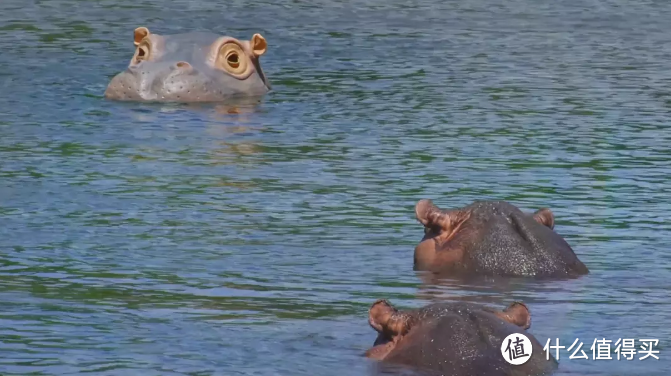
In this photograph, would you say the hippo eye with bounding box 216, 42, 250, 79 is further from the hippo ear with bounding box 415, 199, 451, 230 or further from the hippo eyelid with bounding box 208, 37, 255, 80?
the hippo ear with bounding box 415, 199, 451, 230

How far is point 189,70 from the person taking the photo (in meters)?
21.0

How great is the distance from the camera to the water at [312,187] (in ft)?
33.7

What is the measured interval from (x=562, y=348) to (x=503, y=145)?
315 inches

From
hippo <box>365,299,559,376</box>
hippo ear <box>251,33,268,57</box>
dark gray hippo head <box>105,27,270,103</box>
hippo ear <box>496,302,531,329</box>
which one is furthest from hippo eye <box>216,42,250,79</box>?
hippo ear <box>496,302,531,329</box>

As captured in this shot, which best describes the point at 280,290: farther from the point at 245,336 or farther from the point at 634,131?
the point at 634,131

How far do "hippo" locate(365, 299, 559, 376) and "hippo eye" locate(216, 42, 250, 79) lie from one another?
484 inches

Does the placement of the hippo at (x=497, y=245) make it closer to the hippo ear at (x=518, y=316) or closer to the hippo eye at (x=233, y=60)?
the hippo ear at (x=518, y=316)

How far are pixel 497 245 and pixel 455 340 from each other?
296 centimetres

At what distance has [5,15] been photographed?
29.6 metres

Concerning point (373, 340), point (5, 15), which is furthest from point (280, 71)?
point (373, 340)

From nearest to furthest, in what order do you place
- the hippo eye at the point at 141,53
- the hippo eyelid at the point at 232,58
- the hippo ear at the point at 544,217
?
the hippo ear at the point at 544,217, the hippo eye at the point at 141,53, the hippo eyelid at the point at 232,58

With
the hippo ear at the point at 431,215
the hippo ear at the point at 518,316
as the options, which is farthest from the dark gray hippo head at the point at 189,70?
the hippo ear at the point at 518,316

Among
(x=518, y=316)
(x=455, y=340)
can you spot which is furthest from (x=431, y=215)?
(x=455, y=340)

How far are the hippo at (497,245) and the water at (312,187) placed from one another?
0.22 metres
